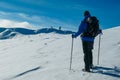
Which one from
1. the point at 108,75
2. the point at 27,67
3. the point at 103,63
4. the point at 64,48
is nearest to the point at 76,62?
the point at 103,63

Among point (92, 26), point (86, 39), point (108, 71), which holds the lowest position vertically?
point (108, 71)

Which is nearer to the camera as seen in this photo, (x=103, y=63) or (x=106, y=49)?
(x=103, y=63)

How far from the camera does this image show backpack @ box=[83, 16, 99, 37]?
11.6m

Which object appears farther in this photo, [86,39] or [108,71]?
[86,39]

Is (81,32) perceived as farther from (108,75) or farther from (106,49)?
(106,49)

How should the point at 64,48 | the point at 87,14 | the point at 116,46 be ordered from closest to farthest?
the point at 87,14 → the point at 116,46 → the point at 64,48

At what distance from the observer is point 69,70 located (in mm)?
12289

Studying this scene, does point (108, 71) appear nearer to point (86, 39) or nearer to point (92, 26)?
point (86, 39)

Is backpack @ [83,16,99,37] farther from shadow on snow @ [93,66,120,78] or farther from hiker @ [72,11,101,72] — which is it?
shadow on snow @ [93,66,120,78]

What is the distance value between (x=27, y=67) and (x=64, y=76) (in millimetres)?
3577

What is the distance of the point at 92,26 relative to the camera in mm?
11688

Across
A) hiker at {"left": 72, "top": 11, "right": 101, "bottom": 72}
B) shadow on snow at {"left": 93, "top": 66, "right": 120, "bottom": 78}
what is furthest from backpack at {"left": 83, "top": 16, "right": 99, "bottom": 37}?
shadow on snow at {"left": 93, "top": 66, "right": 120, "bottom": 78}

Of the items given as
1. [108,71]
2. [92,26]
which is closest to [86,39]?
[92,26]

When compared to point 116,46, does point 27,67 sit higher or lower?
lower
